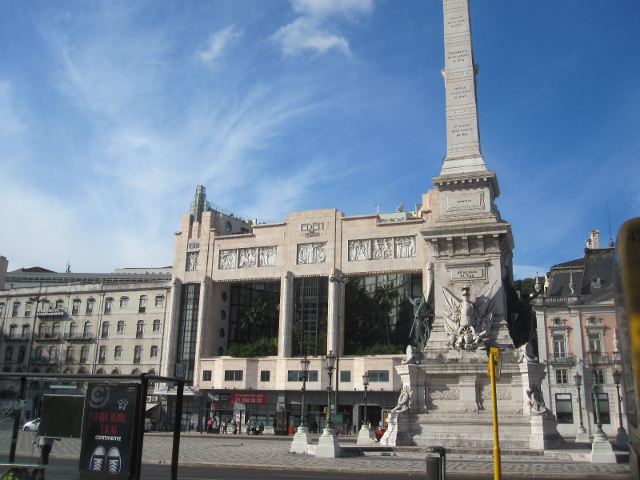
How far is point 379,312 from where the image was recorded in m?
69.7

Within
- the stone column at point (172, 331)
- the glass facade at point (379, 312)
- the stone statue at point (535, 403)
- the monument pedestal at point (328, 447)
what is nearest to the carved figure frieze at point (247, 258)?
the stone column at point (172, 331)

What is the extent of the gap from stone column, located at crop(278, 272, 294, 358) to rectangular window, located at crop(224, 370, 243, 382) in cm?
461

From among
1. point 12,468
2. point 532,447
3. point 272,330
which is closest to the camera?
point 12,468

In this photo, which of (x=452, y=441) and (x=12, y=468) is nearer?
(x=12, y=468)

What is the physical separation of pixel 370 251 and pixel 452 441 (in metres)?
38.4

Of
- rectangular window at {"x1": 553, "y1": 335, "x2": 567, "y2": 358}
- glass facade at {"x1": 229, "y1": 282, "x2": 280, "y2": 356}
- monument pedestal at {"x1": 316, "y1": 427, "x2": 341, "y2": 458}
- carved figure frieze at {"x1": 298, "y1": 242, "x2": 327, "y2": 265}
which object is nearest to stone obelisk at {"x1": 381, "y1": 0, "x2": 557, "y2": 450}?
monument pedestal at {"x1": 316, "y1": 427, "x2": 341, "y2": 458}

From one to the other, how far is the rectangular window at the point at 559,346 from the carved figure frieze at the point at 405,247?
612 inches

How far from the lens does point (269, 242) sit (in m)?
67.9

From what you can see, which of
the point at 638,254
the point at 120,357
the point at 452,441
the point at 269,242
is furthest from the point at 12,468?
the point at 120,357

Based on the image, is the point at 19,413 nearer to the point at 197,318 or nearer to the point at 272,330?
the point at 197,318

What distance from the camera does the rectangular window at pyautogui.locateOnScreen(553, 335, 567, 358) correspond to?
58.8 metres

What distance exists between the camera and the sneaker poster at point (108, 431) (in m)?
8.35

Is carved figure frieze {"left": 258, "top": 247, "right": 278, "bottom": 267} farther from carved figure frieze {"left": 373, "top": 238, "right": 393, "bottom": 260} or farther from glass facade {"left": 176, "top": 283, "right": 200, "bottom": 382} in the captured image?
carved figure frieze {"left": 373, "top": 238, "right": 393, "bottom": 260}

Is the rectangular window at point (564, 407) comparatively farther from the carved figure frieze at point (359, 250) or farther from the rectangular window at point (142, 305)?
the rectangular window at point (142, 305)
